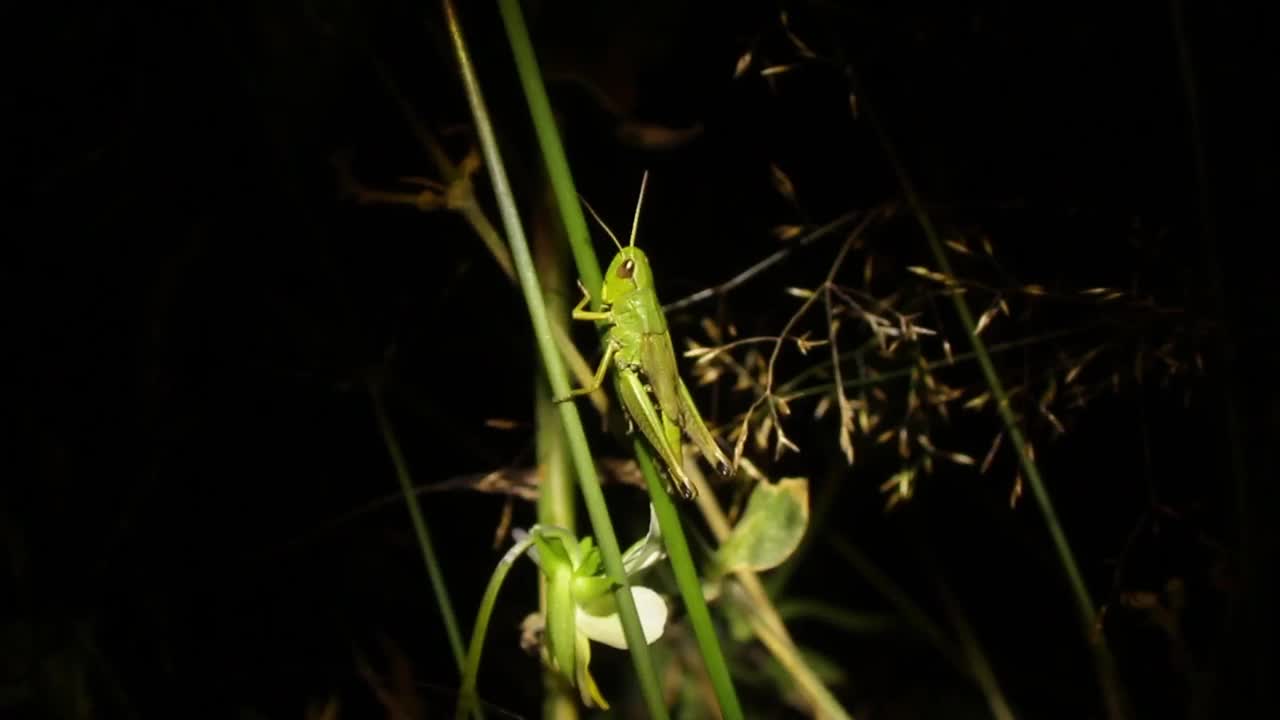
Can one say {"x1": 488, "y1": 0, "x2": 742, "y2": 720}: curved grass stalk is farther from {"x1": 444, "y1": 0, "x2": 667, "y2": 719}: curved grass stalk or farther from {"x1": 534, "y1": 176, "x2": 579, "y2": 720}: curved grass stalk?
{"x1": 534, "y1": 176, "x2": 579, "y2": 720}: curved grass stalk

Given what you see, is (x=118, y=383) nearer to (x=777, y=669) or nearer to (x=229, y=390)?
(x=229, y=390)

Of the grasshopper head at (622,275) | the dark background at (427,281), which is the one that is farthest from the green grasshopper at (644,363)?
the dark background at (427,281)

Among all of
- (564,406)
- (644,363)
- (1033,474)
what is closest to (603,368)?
(644,363)

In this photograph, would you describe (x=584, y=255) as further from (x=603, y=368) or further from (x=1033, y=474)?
(x=1033, y=474)

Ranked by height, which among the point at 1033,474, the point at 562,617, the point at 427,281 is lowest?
the point at 1033,474

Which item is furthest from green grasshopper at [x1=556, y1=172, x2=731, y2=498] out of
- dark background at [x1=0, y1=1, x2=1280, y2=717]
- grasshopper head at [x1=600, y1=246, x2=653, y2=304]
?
dark background at [x1=0, y1=1, x2=1280, y2=717]

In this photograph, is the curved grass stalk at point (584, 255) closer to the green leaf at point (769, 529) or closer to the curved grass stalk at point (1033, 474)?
the green leaf at point (769, 529)
